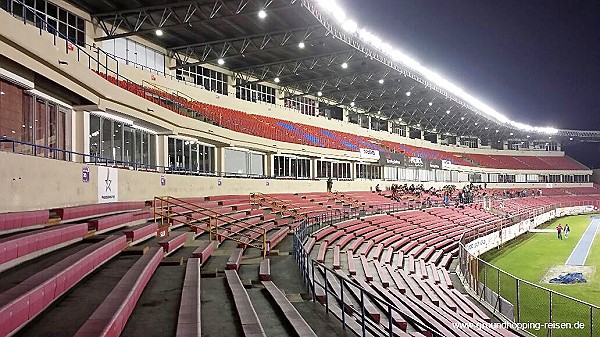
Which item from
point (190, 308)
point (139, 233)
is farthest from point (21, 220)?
point (190, 308)

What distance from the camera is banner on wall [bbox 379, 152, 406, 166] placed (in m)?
42.1

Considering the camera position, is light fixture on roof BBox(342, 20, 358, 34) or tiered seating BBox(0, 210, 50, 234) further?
light fixture on roof BBox(342, 20, 358, 34)

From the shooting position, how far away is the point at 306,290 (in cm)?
909

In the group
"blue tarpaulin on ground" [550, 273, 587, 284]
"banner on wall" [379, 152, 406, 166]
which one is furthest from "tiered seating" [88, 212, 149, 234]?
"banner on wall" [379, 152, 406, 166]

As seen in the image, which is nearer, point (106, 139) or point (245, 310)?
point (245, 310)

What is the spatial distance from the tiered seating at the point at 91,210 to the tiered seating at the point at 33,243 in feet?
2.70

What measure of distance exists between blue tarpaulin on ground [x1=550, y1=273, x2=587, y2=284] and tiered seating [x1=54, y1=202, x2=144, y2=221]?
642 inches

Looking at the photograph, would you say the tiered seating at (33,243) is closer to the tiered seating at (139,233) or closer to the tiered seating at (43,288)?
the tiered seating at (43,288)

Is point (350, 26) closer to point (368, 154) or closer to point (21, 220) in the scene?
point (368, 154)

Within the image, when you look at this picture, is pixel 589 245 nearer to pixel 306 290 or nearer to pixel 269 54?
pixel 269 54

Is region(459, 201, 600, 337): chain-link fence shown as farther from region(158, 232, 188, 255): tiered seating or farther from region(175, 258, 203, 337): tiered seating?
region(158, 232, 188, 255): tiered seating

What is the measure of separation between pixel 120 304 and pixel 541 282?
18596 mm

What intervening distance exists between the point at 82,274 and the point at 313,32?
923 inches

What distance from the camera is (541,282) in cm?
1958
